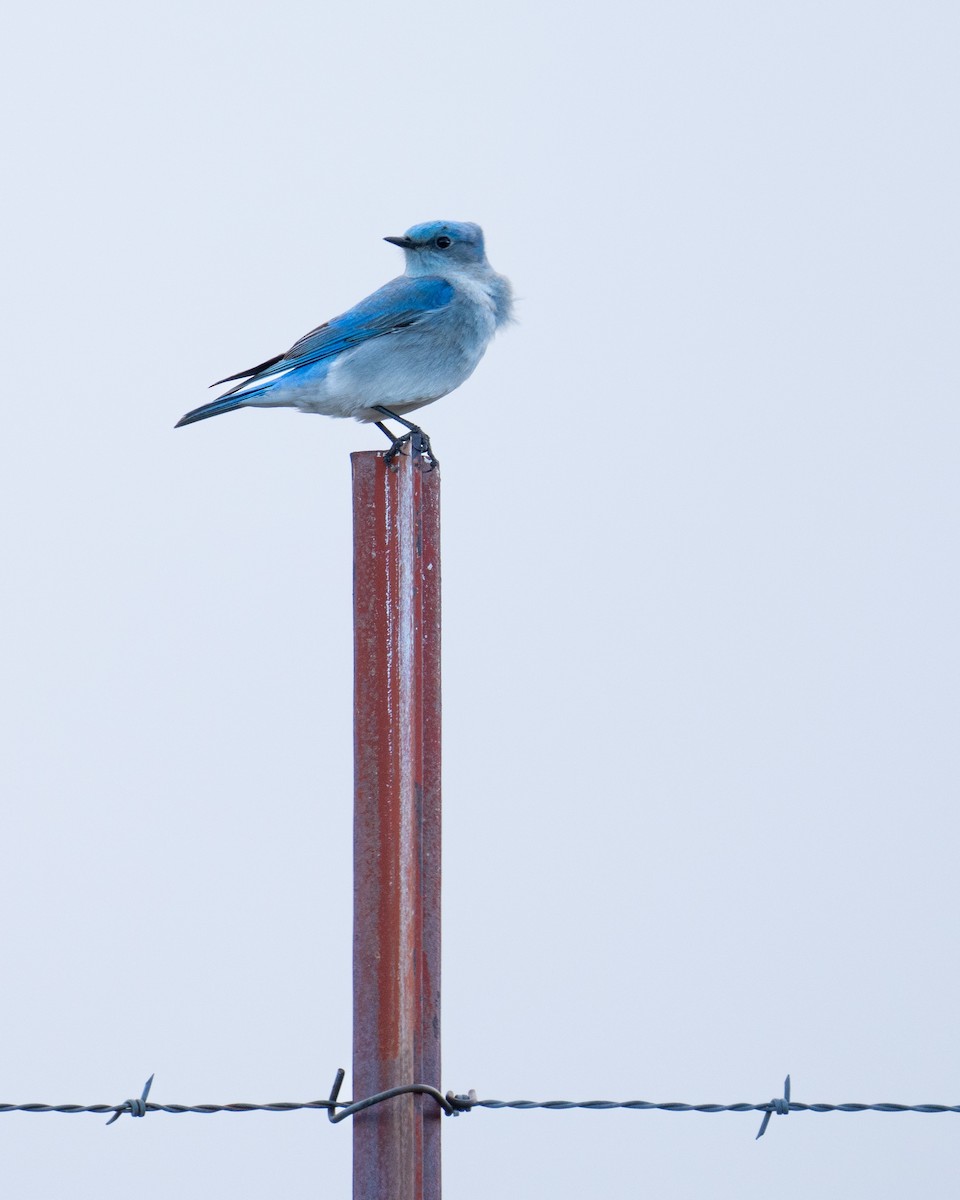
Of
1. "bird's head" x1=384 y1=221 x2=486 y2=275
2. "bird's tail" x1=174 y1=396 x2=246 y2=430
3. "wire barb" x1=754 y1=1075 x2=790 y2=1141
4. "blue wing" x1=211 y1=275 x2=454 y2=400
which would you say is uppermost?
"bird's head" x1=384 y1=221 x2=486 y2=275

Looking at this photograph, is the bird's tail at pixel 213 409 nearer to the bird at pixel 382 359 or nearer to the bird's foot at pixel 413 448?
the bird at pixel 382 359

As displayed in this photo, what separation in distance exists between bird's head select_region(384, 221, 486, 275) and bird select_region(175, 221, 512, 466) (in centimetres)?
52

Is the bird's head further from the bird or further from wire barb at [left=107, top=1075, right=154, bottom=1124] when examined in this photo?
wire barb at [left=107, top=1075, right=154, bottom=1124]

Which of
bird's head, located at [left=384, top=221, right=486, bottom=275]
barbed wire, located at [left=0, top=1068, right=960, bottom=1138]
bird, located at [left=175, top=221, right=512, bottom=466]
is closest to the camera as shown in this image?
barbed wire, located at [left=0, top=1068, right=960, bottom=1138]

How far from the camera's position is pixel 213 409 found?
5.64 m

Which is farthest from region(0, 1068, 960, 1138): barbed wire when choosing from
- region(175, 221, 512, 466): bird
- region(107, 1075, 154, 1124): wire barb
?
region(175, 221, 512, 466): bird

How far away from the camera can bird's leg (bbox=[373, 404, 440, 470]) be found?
370 cm

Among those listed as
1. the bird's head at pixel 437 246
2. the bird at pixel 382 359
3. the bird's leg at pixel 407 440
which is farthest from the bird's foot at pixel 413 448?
the bird's head at pixel 437 246

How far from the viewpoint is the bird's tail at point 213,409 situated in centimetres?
564

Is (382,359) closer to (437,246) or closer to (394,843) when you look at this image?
(437,246)

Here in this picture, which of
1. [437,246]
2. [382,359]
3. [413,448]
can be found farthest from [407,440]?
[437,246]

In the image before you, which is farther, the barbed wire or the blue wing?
the blue wing

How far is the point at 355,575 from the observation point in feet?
12.0

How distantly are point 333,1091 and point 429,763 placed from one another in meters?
0.75
